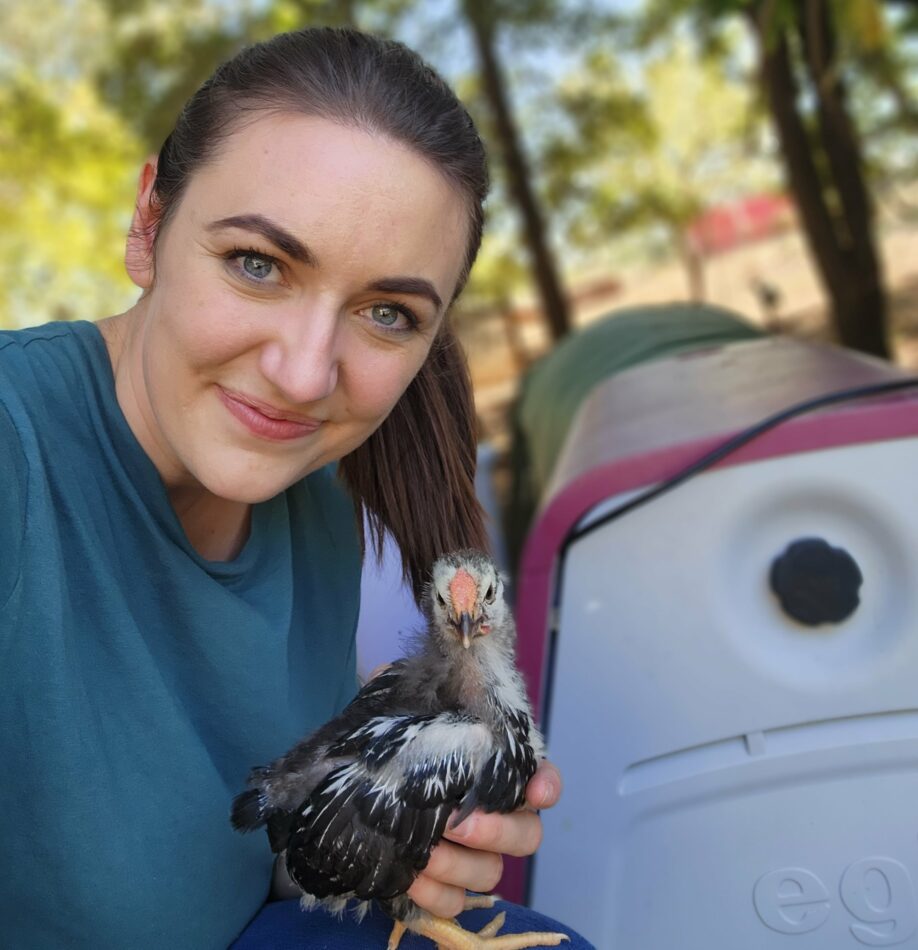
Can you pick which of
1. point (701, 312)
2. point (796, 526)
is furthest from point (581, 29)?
point (796, 526)

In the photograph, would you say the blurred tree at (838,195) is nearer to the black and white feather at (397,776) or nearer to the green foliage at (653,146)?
the green foliage at (653,146)

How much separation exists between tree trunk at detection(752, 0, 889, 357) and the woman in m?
8.68

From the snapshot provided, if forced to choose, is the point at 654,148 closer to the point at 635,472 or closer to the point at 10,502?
the point at 635,472

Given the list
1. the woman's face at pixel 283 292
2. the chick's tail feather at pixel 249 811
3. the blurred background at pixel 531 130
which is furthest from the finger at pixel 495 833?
the blurred background at pixel 531 130

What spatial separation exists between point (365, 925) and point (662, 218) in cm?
1801

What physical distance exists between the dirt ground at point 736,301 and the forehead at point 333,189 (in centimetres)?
1255

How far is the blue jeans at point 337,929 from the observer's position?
1.80 metres

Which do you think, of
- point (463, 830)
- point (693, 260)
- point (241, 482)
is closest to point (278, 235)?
point (241, 482)

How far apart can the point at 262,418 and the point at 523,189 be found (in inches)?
556

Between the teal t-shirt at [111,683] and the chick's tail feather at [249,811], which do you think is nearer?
the teal t-shirt at [111,683]

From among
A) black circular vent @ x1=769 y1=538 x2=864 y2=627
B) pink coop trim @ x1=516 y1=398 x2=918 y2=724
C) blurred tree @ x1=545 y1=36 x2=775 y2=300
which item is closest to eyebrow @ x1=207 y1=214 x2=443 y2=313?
pink coop trim @ x1=516 y1=398 x2=918 y2=724

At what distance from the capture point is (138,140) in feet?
46.5

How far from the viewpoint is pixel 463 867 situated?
1.72 metres

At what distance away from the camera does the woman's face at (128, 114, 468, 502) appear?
5.22 ft
